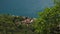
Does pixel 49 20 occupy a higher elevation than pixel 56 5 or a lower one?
lower

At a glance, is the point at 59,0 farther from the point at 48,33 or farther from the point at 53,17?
the point at 48,33

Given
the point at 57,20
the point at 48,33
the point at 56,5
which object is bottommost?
the point at 48,33

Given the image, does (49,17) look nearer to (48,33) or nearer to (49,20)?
(49,20)

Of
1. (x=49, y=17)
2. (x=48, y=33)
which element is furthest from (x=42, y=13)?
(x=48, y=33)

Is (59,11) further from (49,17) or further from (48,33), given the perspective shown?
(48,33)

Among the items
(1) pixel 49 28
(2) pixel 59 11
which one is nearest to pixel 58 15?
(2) pixel 59 11

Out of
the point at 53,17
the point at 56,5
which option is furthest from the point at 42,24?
the point at 56,5

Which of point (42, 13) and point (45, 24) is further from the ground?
point (42, 13)
